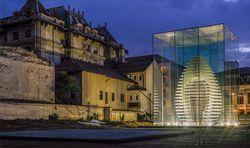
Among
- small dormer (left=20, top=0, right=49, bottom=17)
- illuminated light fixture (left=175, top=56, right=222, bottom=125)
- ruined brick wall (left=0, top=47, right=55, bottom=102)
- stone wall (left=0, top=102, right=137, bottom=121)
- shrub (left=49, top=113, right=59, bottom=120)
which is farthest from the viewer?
small dormer (left=20, top=0, right=49, bottom=17)

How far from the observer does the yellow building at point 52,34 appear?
5797 centimetres

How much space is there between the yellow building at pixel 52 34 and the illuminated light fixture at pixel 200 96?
2753 centimetres

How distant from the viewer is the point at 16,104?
3434cm

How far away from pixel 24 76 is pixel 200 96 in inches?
751

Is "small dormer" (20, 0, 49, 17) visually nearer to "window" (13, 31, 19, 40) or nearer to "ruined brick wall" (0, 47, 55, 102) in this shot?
"window" (13, 31, 19, 40)

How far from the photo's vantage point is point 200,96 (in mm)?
35812

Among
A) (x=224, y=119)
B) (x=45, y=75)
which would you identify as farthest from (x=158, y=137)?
(x=45, y=75)

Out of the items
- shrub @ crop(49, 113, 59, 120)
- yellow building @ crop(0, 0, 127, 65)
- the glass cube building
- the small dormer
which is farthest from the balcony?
shrub @ crop(49, 113, 59, 120)

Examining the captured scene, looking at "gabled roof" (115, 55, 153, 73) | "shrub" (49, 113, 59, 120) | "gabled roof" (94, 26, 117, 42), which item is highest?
"gabled roof" (94, 26, 117, 42)

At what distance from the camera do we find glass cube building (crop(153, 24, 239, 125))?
118ft

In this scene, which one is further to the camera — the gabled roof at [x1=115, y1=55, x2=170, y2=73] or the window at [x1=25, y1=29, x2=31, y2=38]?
the gabled roof at [x1=115, y1=55, x2=170, y2=73]

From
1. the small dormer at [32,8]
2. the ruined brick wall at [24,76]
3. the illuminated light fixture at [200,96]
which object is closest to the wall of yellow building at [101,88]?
the ruined brick wall at [24,76]

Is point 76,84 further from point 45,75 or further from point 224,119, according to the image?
point 224,119

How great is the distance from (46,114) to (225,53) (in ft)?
59.6
